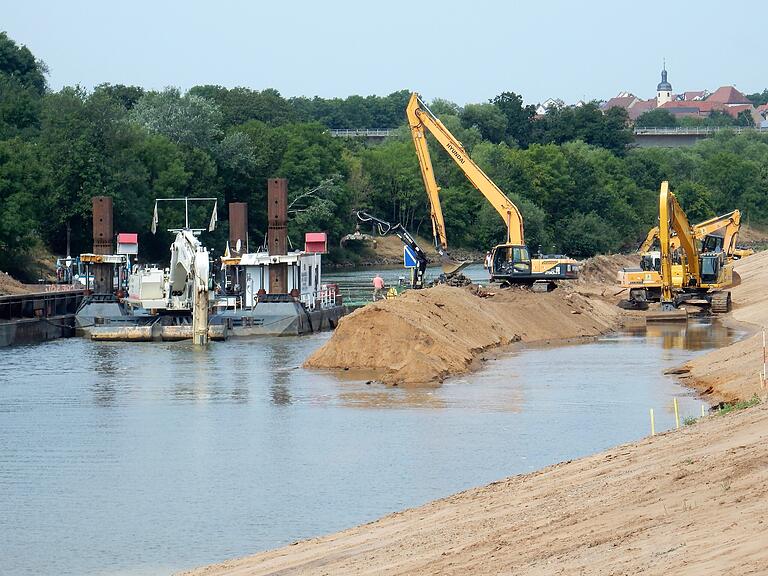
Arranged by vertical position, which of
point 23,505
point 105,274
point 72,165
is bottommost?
point 23,505

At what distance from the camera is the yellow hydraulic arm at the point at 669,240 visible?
57.4 meters

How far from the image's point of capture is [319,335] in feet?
184

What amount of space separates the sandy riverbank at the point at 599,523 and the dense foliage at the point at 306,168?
57312mm

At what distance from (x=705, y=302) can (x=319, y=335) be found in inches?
696

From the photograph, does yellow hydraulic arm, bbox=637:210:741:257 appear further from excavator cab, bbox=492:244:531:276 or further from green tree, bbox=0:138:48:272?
green tree, bbox=0:138:48:272

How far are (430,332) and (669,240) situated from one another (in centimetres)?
1942

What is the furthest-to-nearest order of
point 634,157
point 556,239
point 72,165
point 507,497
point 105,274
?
point 634,157 < point 556,239 < point 72,165 < point 105,274 < point 507,497

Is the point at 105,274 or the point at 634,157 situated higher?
the point at 634,157

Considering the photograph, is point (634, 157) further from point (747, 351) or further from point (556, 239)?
point (747, 351)

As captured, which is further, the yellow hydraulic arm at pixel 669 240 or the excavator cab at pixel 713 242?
the excavator cab at pixel 713 242

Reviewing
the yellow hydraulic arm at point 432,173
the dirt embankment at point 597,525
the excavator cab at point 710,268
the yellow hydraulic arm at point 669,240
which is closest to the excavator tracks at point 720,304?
the excavator cab at point 710,268

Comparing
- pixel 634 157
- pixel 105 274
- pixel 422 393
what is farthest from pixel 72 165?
pixel 634 157

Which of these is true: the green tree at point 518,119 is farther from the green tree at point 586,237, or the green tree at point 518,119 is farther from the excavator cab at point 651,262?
the excavator cab at point 651,262

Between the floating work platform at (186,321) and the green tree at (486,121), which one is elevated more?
the green tree at (486,121)
